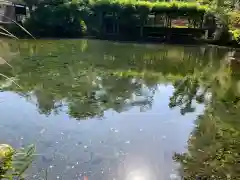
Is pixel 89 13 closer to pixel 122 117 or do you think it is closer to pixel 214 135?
pixel 122 117

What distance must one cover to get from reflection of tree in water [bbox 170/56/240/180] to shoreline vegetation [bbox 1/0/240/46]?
12.7m

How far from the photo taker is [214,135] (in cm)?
650

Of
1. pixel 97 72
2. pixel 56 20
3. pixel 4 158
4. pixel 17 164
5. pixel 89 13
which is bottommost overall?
pixel 97 72

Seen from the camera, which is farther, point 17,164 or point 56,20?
point 56,20

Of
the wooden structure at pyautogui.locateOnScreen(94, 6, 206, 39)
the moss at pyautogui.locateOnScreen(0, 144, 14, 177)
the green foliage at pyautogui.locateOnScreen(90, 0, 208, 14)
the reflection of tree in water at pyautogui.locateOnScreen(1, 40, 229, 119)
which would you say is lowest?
the reflection of tree in water at pyautogui.locateOnScreen(1, 40, 229, 119)

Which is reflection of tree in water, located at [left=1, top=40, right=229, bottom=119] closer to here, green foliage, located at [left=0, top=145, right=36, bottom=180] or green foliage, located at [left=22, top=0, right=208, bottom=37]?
green foliage, located at [left=0, top=145, right=36, bottom=180]

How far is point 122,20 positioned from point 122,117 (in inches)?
700

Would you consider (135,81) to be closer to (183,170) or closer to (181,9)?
(183,170)

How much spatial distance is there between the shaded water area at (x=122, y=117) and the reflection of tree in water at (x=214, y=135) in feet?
0.05

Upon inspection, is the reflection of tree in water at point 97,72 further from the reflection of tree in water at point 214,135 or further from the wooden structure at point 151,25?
the wooden structure at point 151,25

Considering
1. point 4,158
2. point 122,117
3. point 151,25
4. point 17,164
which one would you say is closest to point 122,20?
point 151,25

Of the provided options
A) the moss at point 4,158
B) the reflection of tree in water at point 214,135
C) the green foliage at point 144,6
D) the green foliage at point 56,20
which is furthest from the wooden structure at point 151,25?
the moss at point 4,158

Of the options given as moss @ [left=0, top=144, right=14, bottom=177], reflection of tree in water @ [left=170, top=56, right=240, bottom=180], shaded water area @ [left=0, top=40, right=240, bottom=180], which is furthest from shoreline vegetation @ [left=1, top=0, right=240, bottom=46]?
moss @ [left=0, top=144, right=14, bottom=177]

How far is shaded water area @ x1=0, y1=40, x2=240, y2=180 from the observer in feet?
16.5
